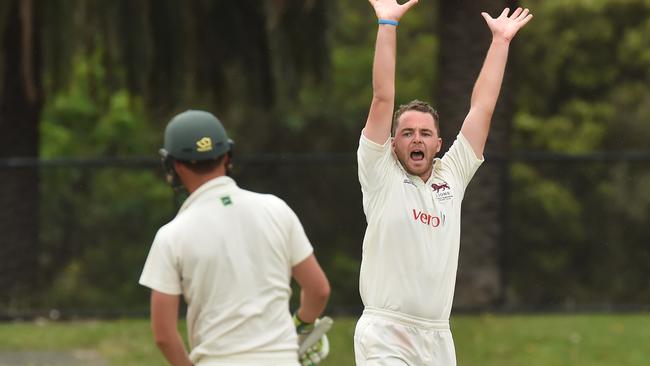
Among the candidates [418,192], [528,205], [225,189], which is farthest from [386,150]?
[528,205]

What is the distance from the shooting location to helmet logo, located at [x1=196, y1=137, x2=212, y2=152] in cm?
509

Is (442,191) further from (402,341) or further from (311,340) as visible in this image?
(311,340)

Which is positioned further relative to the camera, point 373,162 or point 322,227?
point 322,227

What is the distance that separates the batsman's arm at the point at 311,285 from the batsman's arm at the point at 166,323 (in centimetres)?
49

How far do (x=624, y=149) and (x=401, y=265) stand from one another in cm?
2176

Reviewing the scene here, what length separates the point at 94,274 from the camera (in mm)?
16000

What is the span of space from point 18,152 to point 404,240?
11.2 meters

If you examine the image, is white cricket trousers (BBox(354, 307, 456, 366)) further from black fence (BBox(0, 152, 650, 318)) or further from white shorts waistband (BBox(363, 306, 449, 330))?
black fence (BBox(0, 152, 650, 318))

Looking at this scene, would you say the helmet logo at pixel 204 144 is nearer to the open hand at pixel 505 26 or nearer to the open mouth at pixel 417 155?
the open mouth at pixel 417 155

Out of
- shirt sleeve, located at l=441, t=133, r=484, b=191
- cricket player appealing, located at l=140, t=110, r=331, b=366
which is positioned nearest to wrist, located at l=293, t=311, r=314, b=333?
cricket player appealing, located at l=140, t=110, r=331, b=366

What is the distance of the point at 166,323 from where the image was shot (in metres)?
4.99

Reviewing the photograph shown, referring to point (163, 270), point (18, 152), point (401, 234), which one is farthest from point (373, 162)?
point (18, 152)

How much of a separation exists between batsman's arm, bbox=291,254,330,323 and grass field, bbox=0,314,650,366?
7354mm

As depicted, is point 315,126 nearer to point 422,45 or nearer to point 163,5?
point 422,45
